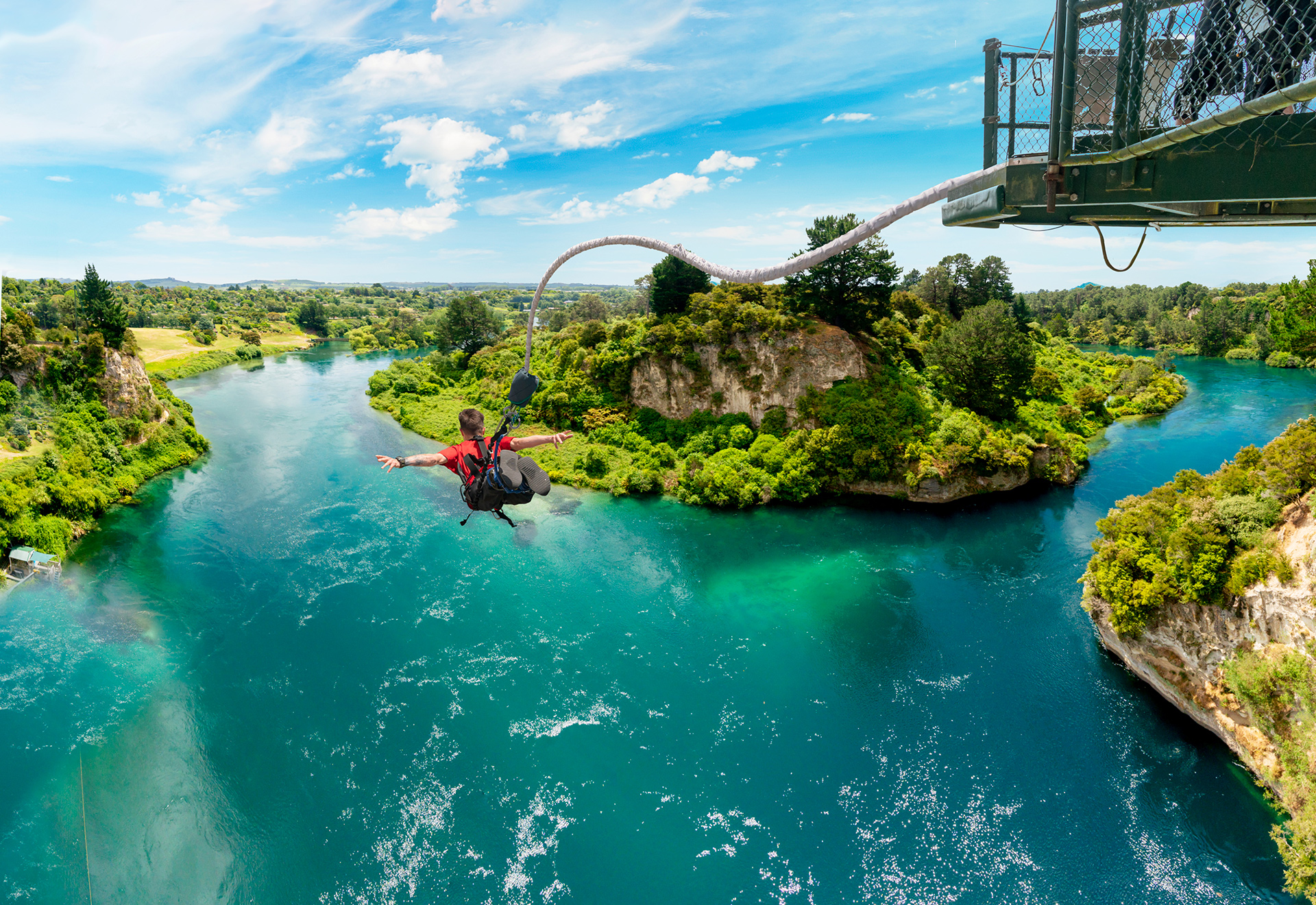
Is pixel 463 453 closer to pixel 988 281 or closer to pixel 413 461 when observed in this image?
pixel 413 461

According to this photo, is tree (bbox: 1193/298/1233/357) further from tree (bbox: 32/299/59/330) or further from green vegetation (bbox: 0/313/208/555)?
tree (bbox: 32/299/59/330)

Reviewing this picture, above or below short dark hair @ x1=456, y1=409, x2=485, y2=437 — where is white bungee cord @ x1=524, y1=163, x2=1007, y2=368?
above

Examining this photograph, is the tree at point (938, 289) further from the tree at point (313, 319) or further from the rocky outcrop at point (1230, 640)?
the tree at point (313, 319)

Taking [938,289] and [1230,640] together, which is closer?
[1230,640]

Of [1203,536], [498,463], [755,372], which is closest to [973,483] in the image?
[755,372]

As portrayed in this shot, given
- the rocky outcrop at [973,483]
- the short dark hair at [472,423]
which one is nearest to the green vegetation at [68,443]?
the short dark hair at [472,423]

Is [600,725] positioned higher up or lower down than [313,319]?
lower down

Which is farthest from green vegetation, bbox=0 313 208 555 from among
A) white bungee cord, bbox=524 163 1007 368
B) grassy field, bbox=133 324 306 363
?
grassy field, bbox=133 324 306 363
